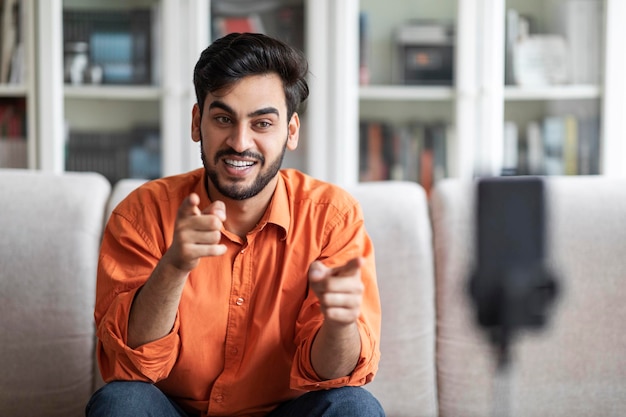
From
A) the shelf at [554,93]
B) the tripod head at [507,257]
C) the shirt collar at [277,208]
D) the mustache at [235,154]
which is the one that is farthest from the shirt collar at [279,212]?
the shelf at [554,93]

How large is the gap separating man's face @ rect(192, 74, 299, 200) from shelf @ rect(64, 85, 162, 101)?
146 centimetres

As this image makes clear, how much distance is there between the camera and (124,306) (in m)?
1.39

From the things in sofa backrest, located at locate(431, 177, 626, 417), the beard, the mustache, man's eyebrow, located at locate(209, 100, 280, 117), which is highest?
man's eyebrow, located at locate(209, 100, 280, 117)

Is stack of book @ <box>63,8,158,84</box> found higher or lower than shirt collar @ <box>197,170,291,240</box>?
higher

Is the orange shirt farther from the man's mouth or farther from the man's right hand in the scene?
the man's right hand

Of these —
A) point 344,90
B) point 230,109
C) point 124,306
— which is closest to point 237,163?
point 230,109

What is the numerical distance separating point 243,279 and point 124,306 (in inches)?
9.5

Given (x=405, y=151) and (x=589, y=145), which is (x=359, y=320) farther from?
(x=589, y=145)

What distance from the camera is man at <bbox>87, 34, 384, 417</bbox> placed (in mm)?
1396

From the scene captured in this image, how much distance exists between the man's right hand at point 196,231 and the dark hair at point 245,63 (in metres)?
0.35

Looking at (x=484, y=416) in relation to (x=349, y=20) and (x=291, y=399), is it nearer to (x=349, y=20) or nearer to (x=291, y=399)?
(x=291, y=399)

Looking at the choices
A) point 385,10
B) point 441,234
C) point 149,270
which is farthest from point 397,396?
point 385,10

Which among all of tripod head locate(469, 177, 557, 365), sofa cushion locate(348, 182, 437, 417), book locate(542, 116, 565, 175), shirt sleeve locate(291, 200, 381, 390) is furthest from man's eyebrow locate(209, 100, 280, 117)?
book locate(542, 116, 565, 175)

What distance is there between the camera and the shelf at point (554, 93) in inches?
113
